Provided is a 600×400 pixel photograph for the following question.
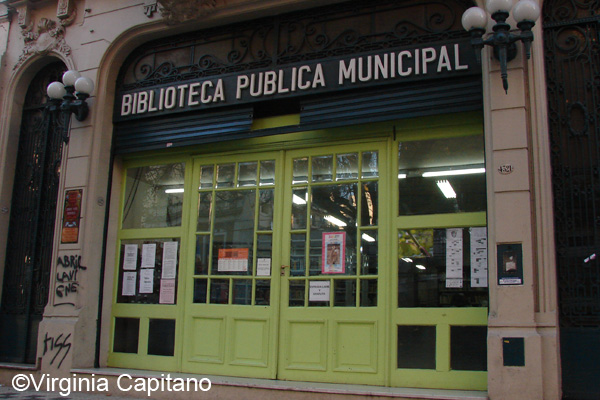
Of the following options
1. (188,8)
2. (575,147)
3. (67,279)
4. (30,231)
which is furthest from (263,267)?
(30,231)

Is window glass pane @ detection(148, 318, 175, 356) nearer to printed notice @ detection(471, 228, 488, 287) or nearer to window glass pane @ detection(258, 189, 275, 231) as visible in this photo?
window glass pane @ detection(258, 189, 275, 231)

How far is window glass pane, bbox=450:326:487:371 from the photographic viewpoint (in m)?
6.09

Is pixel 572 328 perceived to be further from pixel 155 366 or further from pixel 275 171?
pixel 155 366

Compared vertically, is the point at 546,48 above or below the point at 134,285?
above

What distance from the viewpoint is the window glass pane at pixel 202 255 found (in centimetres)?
767

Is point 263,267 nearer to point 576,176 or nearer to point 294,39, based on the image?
point 294,39

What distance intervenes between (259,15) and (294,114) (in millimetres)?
1523

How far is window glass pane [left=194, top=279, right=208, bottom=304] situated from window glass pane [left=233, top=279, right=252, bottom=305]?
454 mm

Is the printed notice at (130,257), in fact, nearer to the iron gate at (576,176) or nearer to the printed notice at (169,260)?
the printed notice at (169,260)

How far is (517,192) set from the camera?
19.1ft

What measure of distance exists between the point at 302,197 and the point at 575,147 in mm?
3197

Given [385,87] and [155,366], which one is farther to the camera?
[155,366]

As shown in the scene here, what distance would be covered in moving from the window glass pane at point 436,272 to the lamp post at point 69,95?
4.90 meters

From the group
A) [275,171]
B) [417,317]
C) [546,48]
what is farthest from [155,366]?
[546,48]
